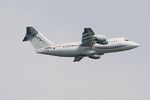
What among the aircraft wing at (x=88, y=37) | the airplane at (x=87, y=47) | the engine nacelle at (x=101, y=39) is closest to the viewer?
the aircraft wing at (x=88, y=37)

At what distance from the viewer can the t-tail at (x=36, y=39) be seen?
172 m

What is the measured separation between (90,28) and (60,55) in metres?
8.12

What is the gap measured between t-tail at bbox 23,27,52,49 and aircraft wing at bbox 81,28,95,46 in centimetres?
754

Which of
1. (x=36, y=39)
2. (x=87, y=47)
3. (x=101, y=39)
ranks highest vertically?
(x=36, y=39)

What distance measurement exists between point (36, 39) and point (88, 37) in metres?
11.9

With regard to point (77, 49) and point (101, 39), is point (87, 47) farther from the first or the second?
point (101, 39)

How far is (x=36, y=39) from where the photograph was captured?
173 m

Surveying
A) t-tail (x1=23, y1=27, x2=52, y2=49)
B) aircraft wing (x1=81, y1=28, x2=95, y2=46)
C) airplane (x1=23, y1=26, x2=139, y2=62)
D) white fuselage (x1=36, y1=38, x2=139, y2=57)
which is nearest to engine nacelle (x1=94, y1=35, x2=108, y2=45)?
airplane (x1=23, y1=26, x2=139, y2=62)

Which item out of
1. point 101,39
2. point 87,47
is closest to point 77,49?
point 87,47

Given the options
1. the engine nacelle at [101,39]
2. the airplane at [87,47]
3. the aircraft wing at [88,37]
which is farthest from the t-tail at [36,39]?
the engine nacelle at [101,39]

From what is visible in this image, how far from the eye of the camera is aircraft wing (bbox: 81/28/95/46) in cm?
16562

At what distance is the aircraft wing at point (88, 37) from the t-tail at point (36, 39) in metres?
7.54

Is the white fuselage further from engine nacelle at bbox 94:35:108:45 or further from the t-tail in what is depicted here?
the t-tail

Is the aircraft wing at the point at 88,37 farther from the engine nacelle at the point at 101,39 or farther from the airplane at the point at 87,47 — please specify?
the engine nacelle at the point at 101,39
